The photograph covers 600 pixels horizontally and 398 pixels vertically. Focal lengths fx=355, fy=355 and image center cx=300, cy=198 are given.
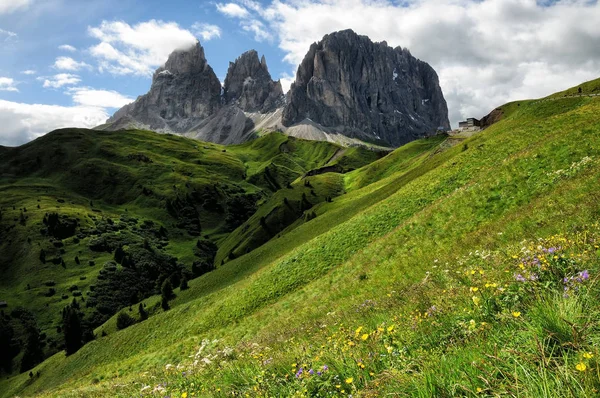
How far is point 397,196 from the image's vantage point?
1708 inches

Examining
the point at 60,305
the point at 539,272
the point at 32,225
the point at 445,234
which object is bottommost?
the point at 60,305

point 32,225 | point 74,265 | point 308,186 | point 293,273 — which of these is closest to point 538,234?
point 293,273

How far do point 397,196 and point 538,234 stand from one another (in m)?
27.7

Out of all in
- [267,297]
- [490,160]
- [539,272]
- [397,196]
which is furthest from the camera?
[397,196]

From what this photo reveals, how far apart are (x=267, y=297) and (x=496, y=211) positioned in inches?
876

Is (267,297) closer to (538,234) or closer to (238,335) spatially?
(238,335)

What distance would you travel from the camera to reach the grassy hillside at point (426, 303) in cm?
465

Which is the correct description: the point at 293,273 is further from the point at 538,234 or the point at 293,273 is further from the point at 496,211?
the point at 538,234

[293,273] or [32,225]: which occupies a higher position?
[32,225]

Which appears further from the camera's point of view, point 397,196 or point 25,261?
point 25,261

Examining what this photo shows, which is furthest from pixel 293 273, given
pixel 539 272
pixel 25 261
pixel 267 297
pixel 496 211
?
pixel 25 261

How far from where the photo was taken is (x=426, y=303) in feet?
32.0

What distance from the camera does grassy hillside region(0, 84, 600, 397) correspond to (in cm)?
465

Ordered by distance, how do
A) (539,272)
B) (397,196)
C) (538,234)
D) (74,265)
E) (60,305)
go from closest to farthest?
(539,272), (538,234), (397,196), (60,305), (74,265)
